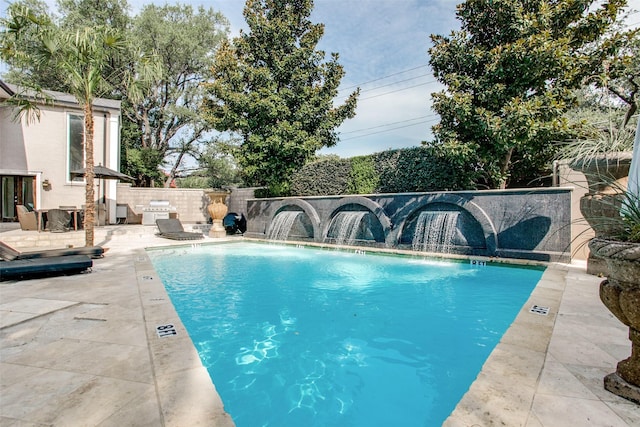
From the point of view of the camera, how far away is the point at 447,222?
8.74 metres

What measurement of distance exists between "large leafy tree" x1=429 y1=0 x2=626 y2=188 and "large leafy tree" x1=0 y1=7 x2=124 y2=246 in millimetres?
9229

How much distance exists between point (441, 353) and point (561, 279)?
12.1ft

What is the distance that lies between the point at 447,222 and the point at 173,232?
10201 mm

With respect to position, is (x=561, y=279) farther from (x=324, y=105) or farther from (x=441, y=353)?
(x=324, y=105)

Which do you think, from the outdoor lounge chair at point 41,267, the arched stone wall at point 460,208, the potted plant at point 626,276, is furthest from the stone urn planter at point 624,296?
the outdoor lounge chair at point 41,267

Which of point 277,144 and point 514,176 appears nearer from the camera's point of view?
point 514,176

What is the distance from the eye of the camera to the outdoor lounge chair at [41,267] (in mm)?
5207

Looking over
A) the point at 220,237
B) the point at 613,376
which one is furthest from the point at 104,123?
the point at 613,376

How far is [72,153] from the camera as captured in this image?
14.5 meters

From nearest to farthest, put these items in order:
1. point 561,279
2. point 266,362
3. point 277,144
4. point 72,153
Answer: point 266,362
point 561,279
point 277,144
point 72,153

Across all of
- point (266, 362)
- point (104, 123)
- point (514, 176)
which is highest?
point (104, 123)

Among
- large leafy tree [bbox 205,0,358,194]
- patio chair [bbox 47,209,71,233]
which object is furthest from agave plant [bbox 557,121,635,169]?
patio chair [bbox 47,209,71,233]

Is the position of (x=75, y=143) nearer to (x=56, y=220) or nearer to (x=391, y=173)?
(x=56, y=220)

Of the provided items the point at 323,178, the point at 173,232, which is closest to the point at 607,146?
the point at 323,178
